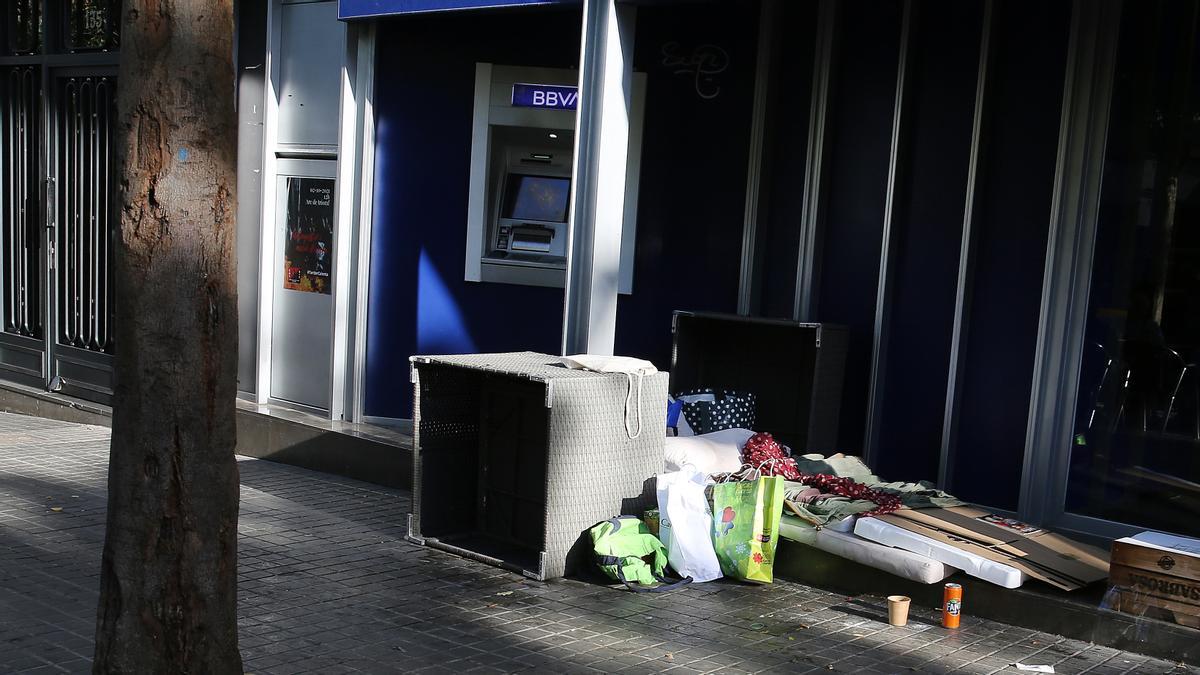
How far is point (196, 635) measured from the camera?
130 inches

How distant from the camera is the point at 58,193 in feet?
36.3

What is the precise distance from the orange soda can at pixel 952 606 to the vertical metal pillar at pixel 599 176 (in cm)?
255

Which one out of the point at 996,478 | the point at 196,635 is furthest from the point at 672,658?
the point at 996,478

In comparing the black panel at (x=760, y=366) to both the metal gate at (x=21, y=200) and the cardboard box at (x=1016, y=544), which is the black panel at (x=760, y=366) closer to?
the cardboard box at (x=1016, y=544)

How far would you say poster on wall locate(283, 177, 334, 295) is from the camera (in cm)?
931

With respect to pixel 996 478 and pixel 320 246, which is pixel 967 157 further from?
pixel 320 246

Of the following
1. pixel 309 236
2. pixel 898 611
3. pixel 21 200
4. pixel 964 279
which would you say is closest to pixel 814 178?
pixel 964 279

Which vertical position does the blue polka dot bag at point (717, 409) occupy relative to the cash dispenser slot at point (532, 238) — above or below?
below

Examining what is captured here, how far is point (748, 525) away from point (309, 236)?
16.3ft

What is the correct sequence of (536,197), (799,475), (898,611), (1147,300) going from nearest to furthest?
(898,611) → (1147,300) → (799,475) → (536,197)

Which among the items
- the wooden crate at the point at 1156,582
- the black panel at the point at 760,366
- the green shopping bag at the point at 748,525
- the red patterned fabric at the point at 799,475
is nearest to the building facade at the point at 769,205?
the black panel at the point at 760,366

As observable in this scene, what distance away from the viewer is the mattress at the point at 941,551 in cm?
545

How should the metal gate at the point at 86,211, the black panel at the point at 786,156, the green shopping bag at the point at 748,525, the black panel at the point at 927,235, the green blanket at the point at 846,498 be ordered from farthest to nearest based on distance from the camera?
the metal gate at the point at 86,211 → the black panel at the point at 786,156 → the black panel at the point at 927,235 → the green blanket at the point at 846,498 → the green shopping bag at the point at 748,525

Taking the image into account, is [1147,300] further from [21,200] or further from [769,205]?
[21,200]
